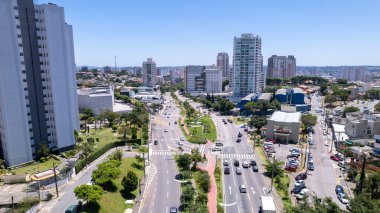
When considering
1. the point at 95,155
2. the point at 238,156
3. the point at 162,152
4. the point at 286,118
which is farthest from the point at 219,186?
the point at 286,118

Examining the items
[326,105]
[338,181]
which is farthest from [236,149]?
[326,105]

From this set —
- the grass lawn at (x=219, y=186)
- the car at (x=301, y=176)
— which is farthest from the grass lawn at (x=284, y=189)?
the grass lawn at (x=219, y=186)

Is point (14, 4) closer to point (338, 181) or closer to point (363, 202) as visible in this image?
point (363, 202)

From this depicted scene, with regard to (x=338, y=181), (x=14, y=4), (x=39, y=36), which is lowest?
(x=338, y=181)

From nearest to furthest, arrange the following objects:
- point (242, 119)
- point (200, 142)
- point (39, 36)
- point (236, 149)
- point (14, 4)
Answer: point (14, 4) → point (39, 36) → point (236, 149) → point (200, 142) → point (242, 119)

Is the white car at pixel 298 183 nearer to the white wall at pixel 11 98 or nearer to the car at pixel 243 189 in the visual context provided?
the car at pixel 243 189

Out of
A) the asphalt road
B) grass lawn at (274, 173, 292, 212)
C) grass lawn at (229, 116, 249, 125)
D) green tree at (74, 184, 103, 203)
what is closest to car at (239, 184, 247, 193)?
the asphalt road

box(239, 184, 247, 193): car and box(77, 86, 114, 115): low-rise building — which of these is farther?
box(77, 86, 114, 115): low-rise building

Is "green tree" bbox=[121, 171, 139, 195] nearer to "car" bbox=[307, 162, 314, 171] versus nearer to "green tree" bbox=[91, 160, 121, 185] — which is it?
"green tree" bbox=[91, 160, 121, 185]
